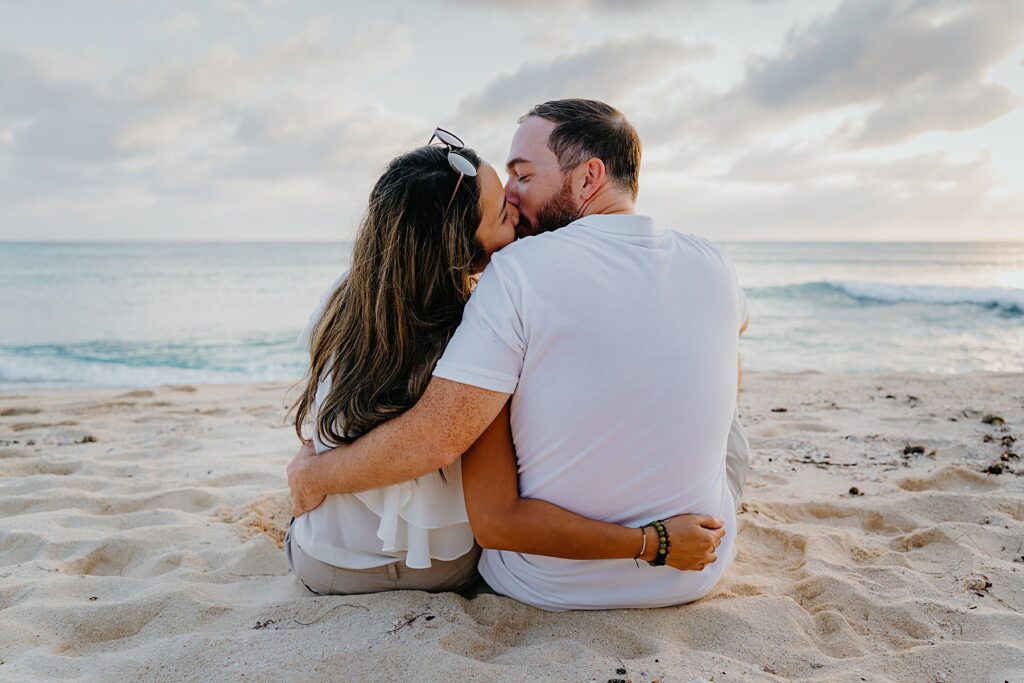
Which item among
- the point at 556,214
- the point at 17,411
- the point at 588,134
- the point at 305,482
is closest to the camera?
the point at 305,482

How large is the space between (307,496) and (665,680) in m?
1.30

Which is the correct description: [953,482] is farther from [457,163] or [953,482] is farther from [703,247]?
[457,163]

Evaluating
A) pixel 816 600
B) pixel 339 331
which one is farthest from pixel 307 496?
pixel 816 600

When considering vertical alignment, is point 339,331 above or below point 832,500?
above

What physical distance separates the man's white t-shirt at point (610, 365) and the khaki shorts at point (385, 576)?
1.35 ft

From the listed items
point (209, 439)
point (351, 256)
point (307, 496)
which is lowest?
point (209, 439)

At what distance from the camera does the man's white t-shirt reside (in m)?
1.92

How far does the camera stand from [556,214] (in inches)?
102

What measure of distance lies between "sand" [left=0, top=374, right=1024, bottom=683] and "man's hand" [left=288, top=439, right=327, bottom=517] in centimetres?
35

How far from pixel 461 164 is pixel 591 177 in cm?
57

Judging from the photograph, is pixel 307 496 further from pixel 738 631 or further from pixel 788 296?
pixel 788 296

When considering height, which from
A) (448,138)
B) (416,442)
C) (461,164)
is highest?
(448,138)

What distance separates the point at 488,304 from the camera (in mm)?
1945

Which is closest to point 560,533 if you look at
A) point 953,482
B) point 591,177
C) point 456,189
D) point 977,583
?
point 456,189
